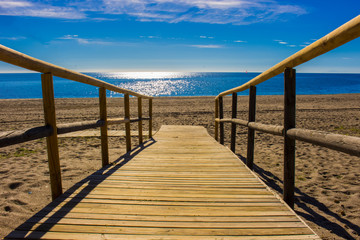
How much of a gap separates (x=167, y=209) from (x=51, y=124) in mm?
1195

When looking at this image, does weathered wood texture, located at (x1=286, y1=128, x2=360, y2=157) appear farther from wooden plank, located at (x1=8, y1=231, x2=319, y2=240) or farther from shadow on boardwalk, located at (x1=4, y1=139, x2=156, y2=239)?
shadow on boardwalk, located at (x1=4, y1=139, x2=156, y2=239)

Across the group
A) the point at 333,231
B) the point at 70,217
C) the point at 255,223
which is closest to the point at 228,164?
the point at 333,231

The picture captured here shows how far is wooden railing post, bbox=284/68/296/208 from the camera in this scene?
1984 mm

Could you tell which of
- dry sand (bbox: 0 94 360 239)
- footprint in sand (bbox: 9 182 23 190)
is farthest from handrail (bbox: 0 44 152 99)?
footprint in sand (bbox: 9 182 23 190)

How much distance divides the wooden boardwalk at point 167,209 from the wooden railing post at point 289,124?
0.49 feet

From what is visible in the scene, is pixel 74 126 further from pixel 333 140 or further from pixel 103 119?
pixel 333 140

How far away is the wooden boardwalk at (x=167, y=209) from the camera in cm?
152

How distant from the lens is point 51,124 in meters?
1.97

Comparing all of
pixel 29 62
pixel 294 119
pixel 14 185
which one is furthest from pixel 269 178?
pixel 14 185

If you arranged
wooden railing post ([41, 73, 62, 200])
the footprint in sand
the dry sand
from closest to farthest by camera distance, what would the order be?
wooden railing post ([41, 73, 62, 200]), the dry sand, the footprint in sand

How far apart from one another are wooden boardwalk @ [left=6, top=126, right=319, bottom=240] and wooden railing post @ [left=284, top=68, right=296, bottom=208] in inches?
5.9

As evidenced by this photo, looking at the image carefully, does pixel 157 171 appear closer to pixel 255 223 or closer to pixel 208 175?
pixel 208 175

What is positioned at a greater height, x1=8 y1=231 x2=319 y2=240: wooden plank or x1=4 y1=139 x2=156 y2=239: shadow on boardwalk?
x1=4 y1=139 x2=156 y2=239: shadow on boardwalk

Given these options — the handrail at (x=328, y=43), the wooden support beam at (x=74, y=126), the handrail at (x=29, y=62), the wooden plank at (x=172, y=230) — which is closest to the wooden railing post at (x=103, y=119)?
the wooden support beam at (x=74, y=126)
